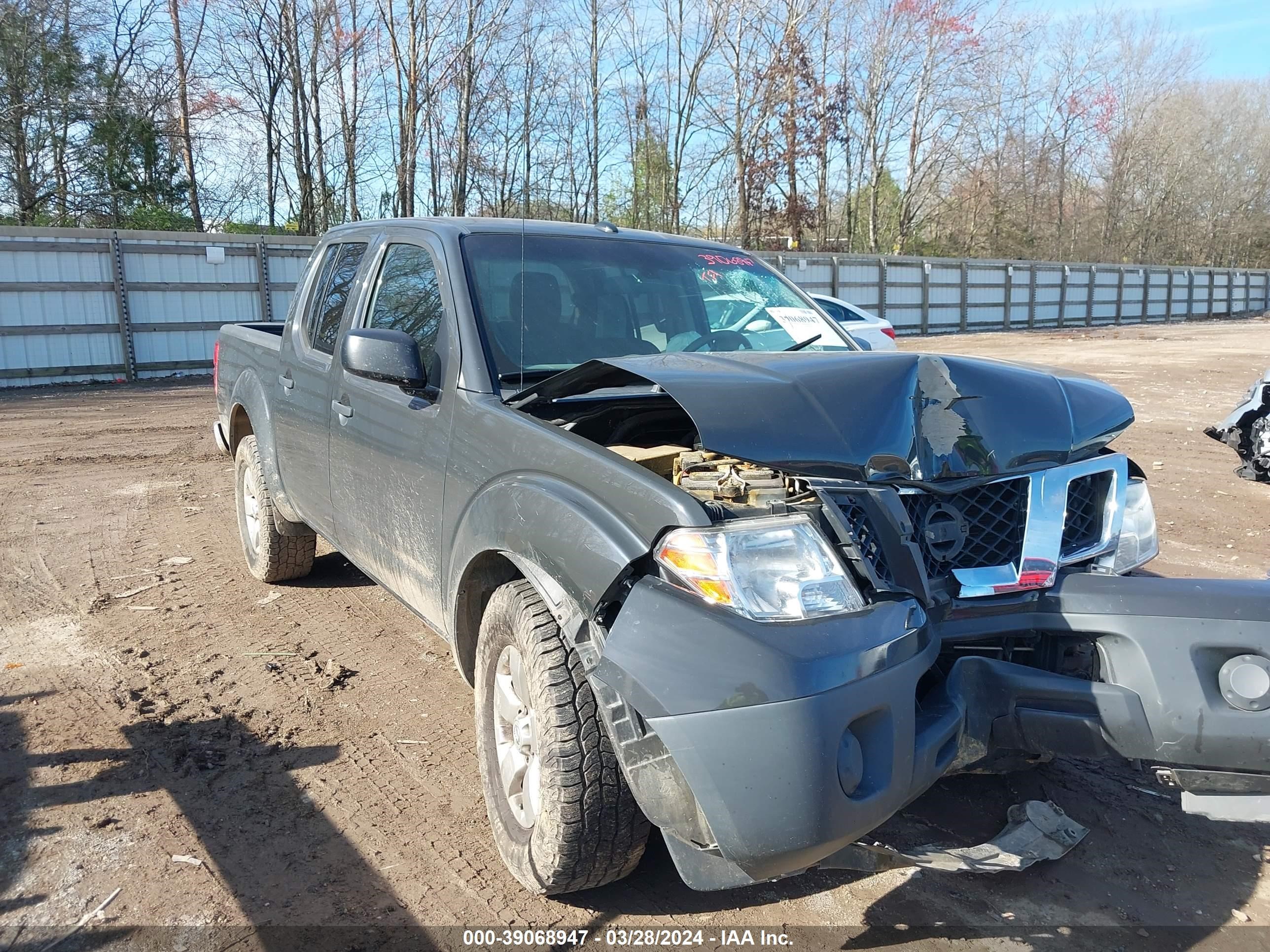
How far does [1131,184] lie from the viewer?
50219 millimetres

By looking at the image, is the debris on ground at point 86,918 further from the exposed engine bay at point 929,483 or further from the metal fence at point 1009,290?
the metal fence at point 1009,290

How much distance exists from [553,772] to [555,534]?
589mm

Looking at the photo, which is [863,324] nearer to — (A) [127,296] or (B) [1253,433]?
(B) [1253,433]

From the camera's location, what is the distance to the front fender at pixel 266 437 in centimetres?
479

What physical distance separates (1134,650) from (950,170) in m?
42.9

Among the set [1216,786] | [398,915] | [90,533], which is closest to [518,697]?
[398,915]

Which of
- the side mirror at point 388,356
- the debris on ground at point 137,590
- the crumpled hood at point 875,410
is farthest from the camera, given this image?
the debris on ground at point 137,590

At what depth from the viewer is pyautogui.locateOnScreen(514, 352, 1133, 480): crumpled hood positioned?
2.36 meters

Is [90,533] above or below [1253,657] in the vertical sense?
below

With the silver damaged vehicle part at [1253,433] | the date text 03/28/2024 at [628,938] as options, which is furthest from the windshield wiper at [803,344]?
the silver damaged vehicle part at [1253,433]

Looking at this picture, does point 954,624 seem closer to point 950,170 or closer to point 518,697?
point 518,697

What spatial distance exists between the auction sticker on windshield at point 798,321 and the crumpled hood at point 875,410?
1.01 metres

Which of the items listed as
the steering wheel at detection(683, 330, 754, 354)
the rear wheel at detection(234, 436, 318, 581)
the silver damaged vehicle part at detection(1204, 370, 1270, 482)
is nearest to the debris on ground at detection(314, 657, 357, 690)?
the rear wheel at detection(234, 436, 318, 581)

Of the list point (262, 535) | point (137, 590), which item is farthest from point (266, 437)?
point (137, 590)
